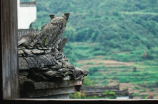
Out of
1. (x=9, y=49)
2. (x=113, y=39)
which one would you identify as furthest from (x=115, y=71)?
(x=9, y=49)

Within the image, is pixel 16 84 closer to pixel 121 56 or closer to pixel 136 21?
pixel 121 56

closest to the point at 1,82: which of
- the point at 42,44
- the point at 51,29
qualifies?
the point at 42,44

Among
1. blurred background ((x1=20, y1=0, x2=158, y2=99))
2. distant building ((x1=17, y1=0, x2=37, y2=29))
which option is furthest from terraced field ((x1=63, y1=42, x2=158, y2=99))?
distant building ((x1=17, y1=0, x2=37, y2=29))

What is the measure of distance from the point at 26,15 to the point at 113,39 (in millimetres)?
34199

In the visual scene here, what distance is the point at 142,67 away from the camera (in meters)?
44.6

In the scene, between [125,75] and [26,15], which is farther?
[125,75]

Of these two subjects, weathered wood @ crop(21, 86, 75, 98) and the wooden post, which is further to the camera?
weathered wood @ crop(21, 86, 75, 98)

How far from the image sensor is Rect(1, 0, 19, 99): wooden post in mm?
2141

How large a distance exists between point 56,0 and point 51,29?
4622 cm

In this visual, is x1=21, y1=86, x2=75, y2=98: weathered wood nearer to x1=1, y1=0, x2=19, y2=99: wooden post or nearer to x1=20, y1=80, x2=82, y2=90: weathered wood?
x1=20, y1=80, x2=82, y2=90: weathered wood

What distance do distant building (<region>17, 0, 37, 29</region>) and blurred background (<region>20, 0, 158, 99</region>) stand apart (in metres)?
26.5

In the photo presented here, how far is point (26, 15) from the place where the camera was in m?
14.4

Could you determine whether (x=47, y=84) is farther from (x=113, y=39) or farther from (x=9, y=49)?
(x=113, y=39)

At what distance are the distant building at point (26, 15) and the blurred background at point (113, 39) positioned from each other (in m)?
26.5
